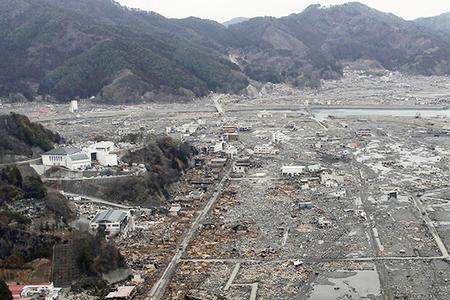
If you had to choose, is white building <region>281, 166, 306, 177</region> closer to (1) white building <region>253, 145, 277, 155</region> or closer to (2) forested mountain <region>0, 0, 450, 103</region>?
(1) white building <region>253, 145, 277, 155</region>

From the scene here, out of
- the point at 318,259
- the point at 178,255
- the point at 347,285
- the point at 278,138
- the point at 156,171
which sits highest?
the point at 156,171

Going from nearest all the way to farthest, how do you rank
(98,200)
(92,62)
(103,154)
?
1. (98,200)
2. (103,154)
3. (92,62)

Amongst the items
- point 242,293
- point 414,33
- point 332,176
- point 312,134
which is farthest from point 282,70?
point 242,293

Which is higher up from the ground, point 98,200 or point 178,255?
point 98,200

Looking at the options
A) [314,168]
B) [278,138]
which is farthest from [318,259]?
[278,138]

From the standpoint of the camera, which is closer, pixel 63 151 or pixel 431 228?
pixel 431 228

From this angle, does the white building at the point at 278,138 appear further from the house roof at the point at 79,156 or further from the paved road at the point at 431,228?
the house roof at the point at 79,156

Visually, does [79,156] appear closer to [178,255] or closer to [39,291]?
[178,255]

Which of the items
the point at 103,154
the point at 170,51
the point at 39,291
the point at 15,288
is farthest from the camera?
the point at 170,51
